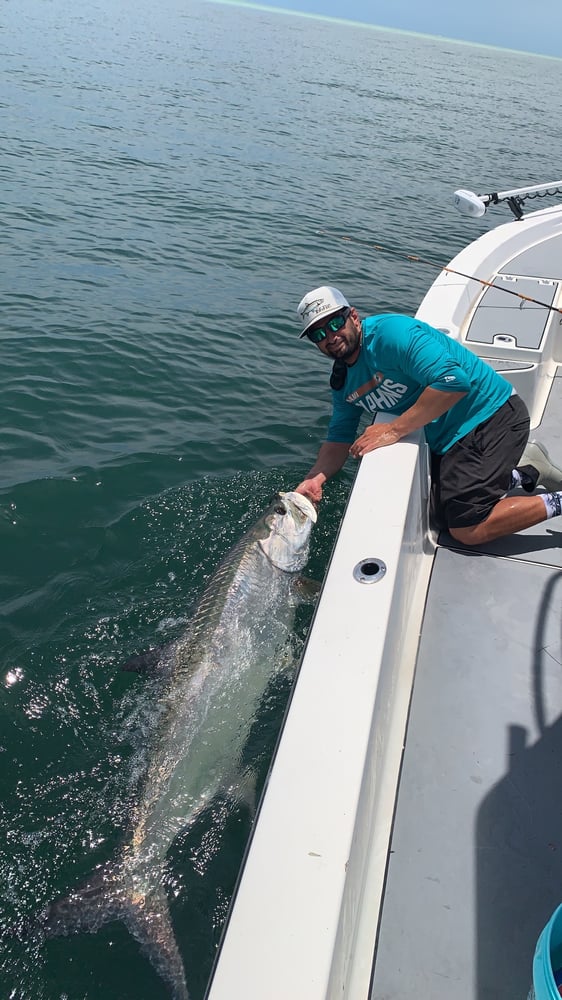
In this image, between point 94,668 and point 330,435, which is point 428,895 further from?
point 330,435

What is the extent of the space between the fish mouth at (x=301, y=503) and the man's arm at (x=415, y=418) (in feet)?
2.79

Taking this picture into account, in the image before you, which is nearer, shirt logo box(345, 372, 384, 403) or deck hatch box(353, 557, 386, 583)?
deck hatch box(353, 557, 386, 583)

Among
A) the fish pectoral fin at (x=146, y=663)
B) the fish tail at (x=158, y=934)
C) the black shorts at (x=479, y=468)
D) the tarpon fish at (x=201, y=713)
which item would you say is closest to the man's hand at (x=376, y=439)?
the black shorts at (x=479, y=468)

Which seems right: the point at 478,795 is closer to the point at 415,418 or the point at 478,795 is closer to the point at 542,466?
the point at 415,418

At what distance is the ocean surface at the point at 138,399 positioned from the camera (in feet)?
11.1

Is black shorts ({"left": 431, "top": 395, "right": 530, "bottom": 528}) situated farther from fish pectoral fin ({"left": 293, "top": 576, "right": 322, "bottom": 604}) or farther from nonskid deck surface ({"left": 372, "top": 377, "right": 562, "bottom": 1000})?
fish pectoral fin ({"left": 293, "top": 576, "right": 322, "bottom": 604})

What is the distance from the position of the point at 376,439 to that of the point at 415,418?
0.24 meters

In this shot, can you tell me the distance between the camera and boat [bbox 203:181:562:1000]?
6.40 ft

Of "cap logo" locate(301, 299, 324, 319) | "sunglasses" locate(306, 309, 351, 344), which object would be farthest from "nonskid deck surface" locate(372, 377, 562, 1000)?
"cap logo" locate(301, 299, 324, 319)

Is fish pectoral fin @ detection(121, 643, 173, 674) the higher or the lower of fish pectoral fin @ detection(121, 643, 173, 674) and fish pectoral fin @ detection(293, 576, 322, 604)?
the lower

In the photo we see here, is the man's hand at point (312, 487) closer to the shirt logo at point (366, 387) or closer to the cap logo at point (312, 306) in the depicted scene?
the shirt logo at point (366, 387)

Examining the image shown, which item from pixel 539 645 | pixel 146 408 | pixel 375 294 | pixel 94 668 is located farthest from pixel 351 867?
pixel 375 294

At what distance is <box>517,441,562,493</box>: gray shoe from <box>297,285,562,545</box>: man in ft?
0.48

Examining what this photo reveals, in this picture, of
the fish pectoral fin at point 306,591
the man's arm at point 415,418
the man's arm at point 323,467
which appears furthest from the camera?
the man's arm at point 323,467
